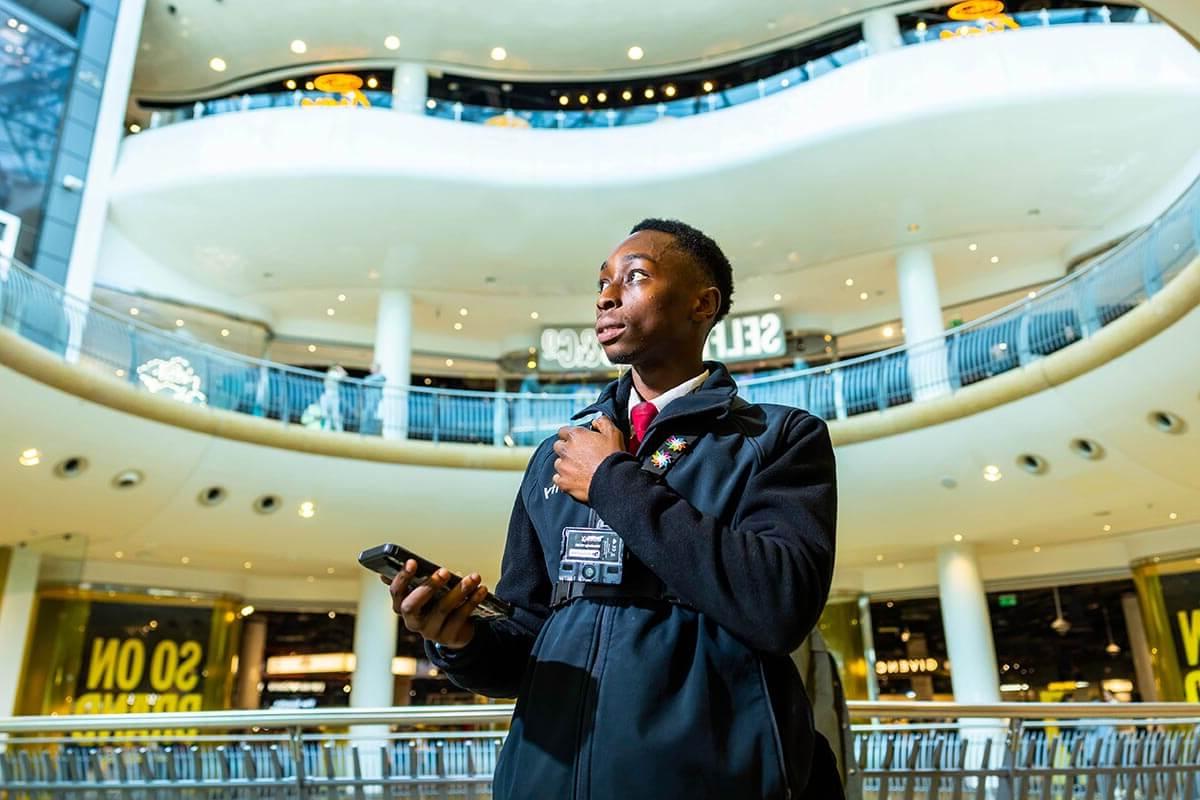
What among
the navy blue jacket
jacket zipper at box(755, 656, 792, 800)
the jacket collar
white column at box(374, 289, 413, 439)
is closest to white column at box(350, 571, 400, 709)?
white column at box(374, 289, 413, 439)

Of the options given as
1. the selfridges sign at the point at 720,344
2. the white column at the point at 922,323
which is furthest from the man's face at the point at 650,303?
the selfridges sign at the point at 720,344

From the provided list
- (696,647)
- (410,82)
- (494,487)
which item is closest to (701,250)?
(696,647)

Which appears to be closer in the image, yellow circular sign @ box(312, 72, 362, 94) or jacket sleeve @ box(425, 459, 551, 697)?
jacket sleeve @ box(425, 459, 551, 697)

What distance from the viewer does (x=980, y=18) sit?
16.4 m

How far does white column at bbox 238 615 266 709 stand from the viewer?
66.5ft

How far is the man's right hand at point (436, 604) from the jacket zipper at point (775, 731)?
42 cm

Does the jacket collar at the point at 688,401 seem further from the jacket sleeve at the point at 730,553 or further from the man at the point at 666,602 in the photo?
the jacket sleeve at the point at 730,553

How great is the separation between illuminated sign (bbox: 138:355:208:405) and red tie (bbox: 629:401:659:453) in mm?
11898

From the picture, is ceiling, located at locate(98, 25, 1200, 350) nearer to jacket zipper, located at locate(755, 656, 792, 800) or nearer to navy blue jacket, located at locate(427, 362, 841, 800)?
navy blue jacket, located at locate(427, 362, 841, 800)

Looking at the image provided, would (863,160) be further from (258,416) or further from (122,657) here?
(122,657)

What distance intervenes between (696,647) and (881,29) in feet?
59.6

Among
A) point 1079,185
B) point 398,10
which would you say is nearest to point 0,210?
point 398,10

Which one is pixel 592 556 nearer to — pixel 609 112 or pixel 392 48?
pixel 609 112

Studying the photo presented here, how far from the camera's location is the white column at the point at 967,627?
49.8ft
